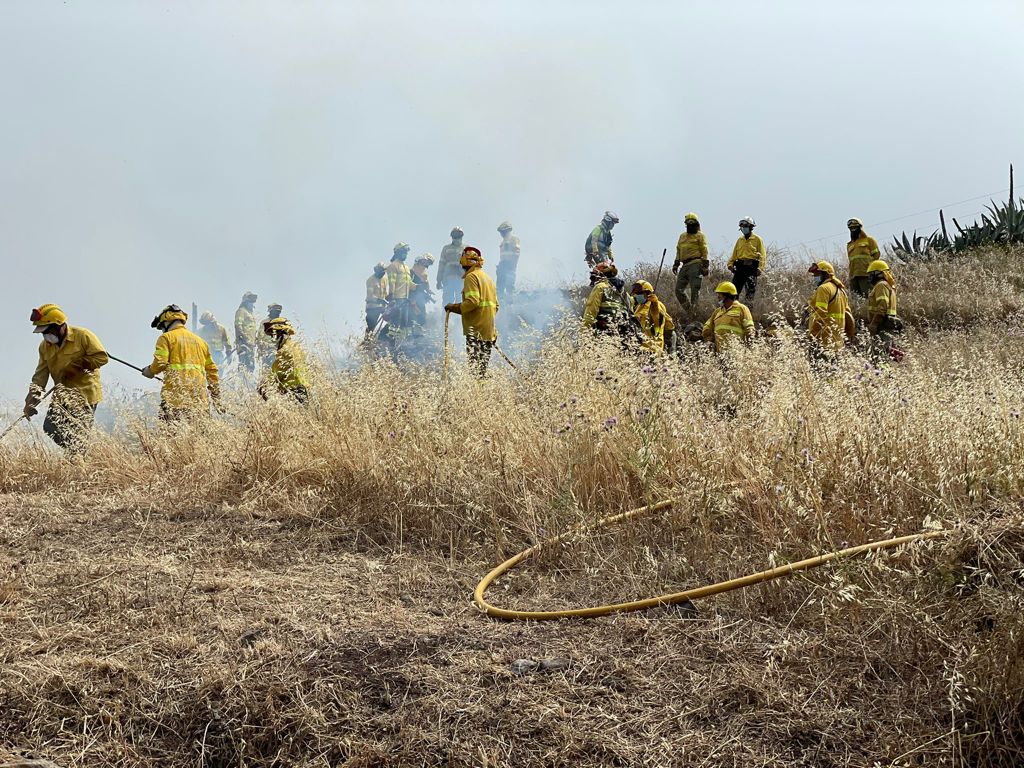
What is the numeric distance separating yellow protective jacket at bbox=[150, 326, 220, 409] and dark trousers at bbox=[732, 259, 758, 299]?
8.55m

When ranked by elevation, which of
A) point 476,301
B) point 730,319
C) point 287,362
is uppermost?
point 476,301

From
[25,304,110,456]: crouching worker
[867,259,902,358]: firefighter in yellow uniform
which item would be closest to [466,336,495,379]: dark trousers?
[25,304,110,456]: crouching worker

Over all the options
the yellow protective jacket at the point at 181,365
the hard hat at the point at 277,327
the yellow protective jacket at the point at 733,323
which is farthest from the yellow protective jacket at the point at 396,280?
the yellow protective jacket at the point at 181,365

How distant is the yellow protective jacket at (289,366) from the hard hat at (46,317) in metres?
1.82

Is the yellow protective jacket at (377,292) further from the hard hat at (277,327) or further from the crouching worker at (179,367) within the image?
the crouching worker at (179,367)

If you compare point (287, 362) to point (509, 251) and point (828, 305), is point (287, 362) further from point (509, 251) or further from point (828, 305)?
point (509, 251)

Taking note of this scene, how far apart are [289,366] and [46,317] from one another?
Result: 6.71 ft

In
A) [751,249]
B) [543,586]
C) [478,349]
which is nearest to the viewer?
[543,586]

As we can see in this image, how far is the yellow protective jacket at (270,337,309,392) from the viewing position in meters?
7.86

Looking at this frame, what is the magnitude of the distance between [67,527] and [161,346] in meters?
3.99

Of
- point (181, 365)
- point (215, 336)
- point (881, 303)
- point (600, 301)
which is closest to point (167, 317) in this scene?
point (181, 365)

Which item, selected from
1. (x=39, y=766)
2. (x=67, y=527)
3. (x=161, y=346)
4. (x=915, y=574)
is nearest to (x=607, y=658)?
(x=915, y=574)

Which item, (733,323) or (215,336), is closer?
(733,323)

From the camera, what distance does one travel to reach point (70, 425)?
7309 mm
